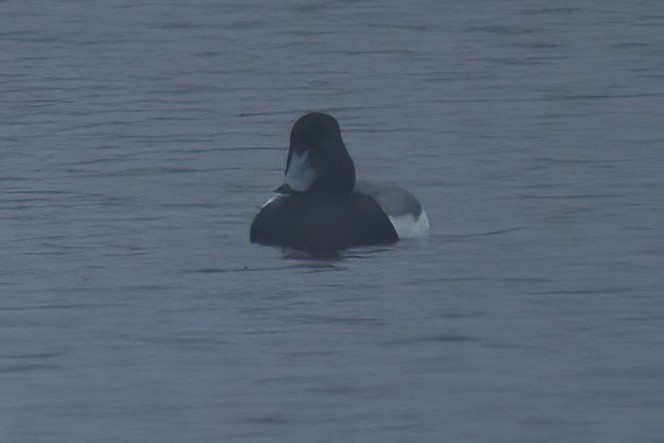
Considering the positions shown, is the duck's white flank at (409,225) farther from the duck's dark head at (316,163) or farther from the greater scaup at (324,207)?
the duck's dark head at (316,163)

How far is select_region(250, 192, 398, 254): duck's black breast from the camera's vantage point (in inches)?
471

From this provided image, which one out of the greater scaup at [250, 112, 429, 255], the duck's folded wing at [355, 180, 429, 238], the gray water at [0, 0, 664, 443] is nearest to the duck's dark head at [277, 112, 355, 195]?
the greater scaup at [250, 112, 429, 255]

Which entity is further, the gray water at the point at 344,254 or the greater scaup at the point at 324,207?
the greater scaup at the point at 324,207

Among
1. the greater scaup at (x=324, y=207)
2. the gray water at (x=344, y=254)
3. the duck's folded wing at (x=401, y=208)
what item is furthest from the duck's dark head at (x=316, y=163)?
the gray water at (x=344, y=254)

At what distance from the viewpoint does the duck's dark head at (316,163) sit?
12148mm

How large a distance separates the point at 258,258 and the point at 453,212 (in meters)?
1.56

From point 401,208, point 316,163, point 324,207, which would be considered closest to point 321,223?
point 324,207

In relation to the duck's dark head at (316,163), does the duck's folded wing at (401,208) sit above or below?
below

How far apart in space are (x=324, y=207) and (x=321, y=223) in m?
0.17

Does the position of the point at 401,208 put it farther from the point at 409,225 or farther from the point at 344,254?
the point at 344,254

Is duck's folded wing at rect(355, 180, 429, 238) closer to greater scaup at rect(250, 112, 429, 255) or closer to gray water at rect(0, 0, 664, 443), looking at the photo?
greater scaup at rect(250, 112, 429, 255)

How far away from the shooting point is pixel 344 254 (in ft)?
39.4

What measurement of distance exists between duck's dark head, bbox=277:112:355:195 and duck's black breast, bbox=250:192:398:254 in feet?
0.20

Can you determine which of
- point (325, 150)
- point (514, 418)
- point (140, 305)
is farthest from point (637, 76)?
point (514, 418)
